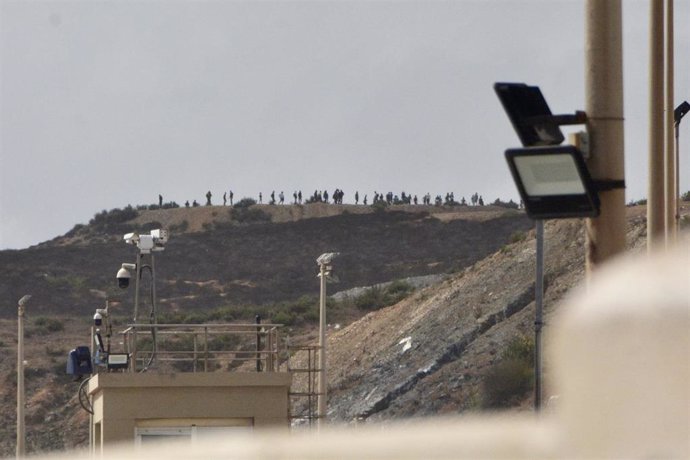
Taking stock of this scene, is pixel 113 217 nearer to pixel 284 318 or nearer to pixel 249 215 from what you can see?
pixel 249 215

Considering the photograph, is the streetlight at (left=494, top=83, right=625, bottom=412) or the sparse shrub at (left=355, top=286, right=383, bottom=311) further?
the sparse shrub at (left=355, top=286, right=383, bottom=311)

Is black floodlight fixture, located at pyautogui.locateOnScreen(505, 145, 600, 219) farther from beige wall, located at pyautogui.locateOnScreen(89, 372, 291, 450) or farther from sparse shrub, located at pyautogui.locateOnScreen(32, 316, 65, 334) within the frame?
sparse shrub, located at pyautogui.locateOnScreen(32, 316, 65, 334)

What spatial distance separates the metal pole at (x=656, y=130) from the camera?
13.0m

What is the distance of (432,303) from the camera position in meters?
64.5

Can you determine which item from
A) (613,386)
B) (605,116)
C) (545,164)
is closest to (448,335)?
(605,116)

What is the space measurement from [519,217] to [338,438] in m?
99.7

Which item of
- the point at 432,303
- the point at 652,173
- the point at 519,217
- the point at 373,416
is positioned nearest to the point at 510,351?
the point at 373,416

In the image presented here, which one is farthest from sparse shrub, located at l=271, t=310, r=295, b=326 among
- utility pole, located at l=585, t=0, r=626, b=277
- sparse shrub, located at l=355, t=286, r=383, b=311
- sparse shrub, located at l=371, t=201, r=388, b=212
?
utility pole, located at l=585, t=0, r=626, b=277

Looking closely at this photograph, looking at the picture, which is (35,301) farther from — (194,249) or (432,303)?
(432,303)

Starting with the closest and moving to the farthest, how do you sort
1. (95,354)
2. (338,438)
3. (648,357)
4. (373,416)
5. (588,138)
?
(648,357), (338,438), (588,138), (95,354), (373,416)

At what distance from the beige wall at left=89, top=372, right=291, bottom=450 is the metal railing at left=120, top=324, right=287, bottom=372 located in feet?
1.89

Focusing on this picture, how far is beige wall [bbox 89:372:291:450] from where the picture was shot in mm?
26188

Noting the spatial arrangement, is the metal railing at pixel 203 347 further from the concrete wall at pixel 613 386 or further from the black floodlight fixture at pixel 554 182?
the concrete wall at pixel 613 386

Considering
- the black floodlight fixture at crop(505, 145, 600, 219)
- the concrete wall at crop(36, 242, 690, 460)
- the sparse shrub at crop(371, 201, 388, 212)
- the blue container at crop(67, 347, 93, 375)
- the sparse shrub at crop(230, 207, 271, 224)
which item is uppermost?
the sparse shrub at crop(371, 201, 388, 212)
